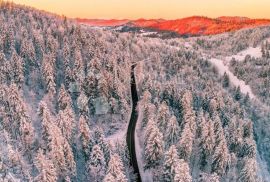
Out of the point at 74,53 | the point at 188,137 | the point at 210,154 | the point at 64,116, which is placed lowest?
the point at 210,154

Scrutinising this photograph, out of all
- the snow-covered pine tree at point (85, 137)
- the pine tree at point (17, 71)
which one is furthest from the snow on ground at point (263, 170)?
the pine tree at point (17, 71)

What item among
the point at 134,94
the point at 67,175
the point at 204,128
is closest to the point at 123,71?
the point at 134,94

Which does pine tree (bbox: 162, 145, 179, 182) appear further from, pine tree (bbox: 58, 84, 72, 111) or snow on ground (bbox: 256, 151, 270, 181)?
snow on ground (bbox: 256, 151, 270, 181)

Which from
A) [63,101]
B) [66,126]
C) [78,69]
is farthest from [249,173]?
[78,69]

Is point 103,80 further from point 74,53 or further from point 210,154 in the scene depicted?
point 210,154

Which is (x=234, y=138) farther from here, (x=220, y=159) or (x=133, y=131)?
(x=133, y=131)

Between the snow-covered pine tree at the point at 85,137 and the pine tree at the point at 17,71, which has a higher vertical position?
the pine tree at the point at 17,71

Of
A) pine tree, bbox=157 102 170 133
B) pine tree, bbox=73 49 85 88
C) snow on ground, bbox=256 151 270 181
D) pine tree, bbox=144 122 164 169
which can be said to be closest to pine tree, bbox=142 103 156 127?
pine tree, bbox=157 102 170 133

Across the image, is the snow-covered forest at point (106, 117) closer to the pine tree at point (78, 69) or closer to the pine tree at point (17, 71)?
the pine tree at point (17, 71)
